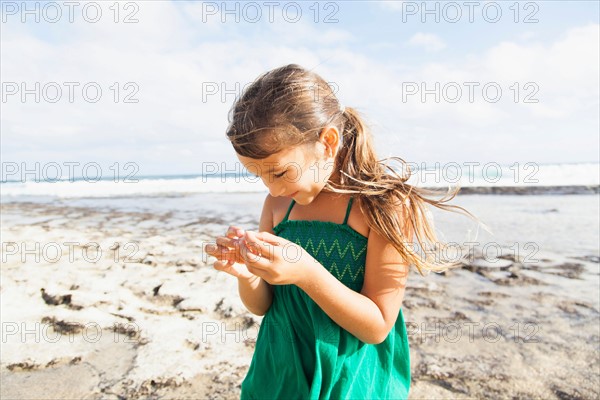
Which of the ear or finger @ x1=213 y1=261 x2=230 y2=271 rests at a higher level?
the ear

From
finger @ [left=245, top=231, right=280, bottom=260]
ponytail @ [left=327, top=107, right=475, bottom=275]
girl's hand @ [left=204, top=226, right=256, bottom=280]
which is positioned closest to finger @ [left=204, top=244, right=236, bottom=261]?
girl's hand @ [left=204, top=226, right=256, bottom=280]

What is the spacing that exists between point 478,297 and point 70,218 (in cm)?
869

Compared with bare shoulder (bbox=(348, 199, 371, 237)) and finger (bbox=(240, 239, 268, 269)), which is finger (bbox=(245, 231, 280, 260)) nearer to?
finger (bbox=(240, 239, 268, 269))

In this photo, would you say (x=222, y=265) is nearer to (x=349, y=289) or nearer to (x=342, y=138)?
(x=349, y=289)

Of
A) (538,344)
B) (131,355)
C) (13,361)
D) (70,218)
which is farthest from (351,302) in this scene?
(70,218)

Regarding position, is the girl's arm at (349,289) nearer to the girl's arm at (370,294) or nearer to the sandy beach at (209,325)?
the girl's arm at (370,294)

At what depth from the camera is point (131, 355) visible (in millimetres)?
2732

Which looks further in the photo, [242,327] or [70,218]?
[70,218]

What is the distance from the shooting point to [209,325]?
10.3ft

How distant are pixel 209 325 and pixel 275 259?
213cm

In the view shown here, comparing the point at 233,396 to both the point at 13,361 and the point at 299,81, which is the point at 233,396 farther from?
the point at 299,81

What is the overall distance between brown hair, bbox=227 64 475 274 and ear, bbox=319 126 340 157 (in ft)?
0.07

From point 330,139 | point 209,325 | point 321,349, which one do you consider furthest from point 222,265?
point 209,325

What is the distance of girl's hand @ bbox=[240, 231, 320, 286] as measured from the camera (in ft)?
4.00
